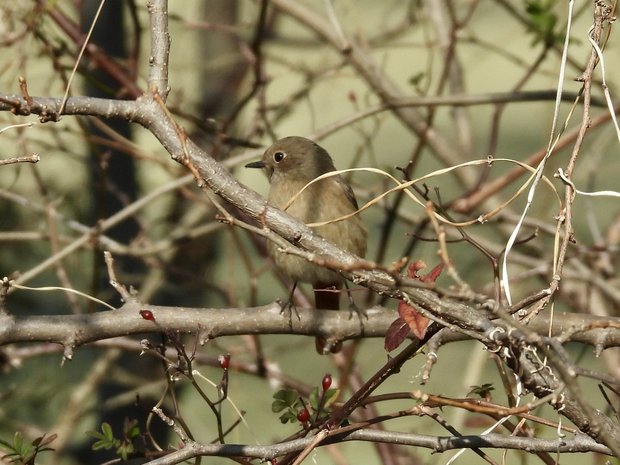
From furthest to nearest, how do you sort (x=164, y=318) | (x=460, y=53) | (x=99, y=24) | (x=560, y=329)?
1. (x=460, y=53)
2. (x=99, y=24)
3. (x=560, y=329)
4. (x=164, y=318)

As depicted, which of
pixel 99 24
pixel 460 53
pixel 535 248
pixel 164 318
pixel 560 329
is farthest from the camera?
pixel 460 53

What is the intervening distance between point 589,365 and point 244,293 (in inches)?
77.8

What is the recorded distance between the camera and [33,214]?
16.6 ft

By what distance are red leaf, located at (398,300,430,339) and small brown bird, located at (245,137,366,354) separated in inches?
71.4

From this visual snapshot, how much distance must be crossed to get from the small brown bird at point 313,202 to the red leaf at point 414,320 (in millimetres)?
1813

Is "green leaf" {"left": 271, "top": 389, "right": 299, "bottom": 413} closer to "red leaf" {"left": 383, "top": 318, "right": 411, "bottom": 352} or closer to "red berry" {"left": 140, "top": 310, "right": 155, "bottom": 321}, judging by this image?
"red berry" {"left": 140, "top": 310, "right": 155, "bottom": 321}

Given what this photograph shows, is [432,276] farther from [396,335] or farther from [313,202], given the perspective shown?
[313,202]

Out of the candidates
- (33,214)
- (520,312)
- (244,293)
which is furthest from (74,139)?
(520,312)

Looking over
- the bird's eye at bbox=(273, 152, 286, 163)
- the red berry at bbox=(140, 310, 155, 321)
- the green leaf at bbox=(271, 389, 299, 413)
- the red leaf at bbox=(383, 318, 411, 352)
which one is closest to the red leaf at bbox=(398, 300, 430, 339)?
the red leaf at bbox=(383, 318, 411, 352)

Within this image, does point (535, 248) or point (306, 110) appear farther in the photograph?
point (306, 110)

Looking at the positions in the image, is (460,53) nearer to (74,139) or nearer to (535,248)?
(535,248)

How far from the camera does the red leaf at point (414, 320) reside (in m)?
1.61

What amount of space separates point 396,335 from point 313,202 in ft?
6.71

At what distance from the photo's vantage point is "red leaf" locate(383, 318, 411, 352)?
1.73 meters
